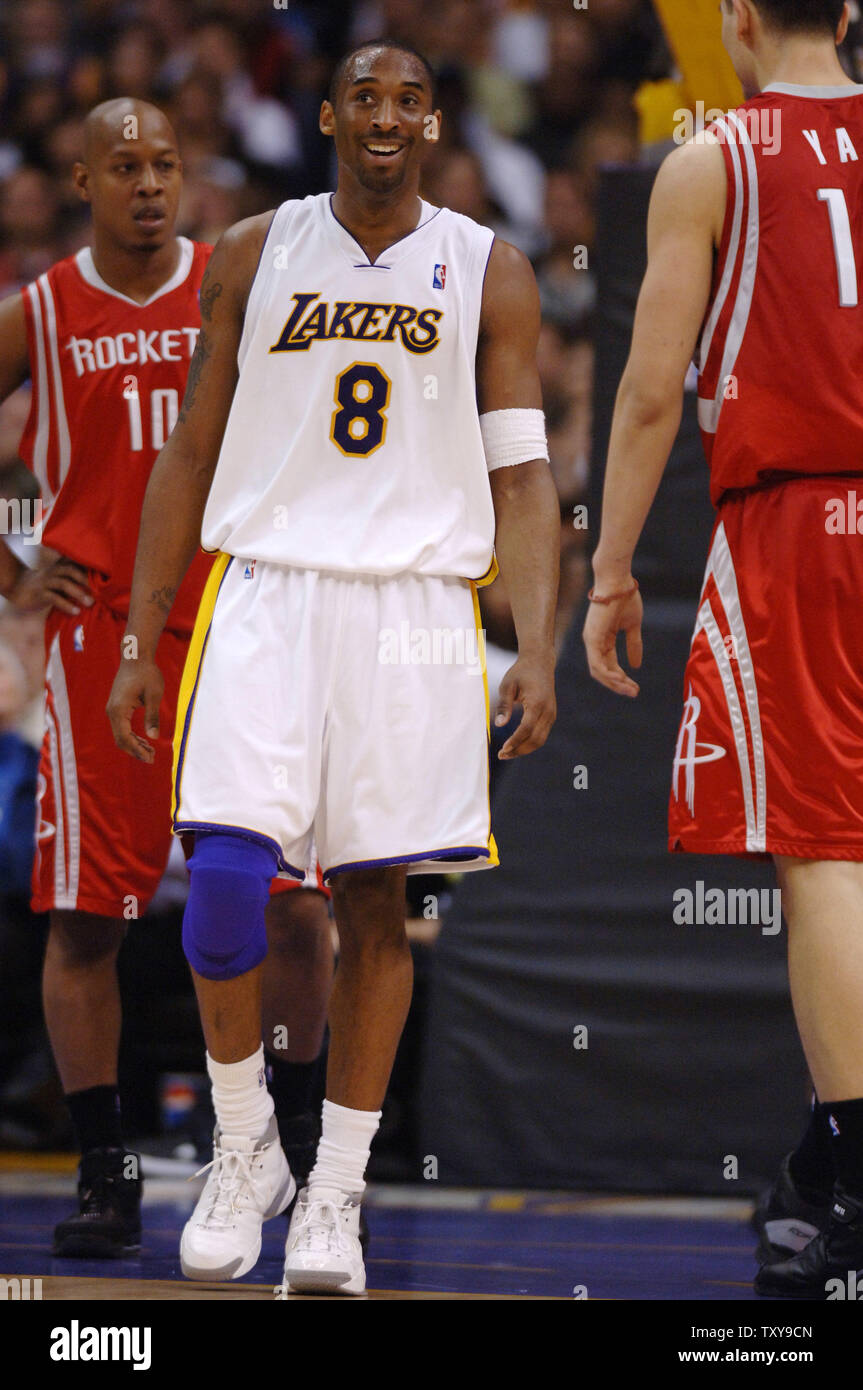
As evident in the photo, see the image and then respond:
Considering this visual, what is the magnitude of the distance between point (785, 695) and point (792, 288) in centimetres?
71

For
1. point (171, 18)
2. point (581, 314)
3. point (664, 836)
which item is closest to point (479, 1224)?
point (664, 836)

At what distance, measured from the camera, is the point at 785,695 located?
3.07 meters

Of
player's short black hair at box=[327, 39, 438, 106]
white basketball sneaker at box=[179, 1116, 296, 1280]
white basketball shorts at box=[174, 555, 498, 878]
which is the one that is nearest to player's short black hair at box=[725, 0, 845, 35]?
player's short black hair at box=[327, 39, 438, 106]

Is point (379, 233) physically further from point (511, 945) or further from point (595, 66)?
point (595, 66)

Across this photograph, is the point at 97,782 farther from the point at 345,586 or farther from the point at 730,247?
the point at 730,247

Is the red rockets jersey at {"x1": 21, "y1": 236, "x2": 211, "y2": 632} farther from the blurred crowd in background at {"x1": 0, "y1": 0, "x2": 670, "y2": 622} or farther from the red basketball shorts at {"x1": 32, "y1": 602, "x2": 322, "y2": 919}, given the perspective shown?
the blurred crowd in background at {"x1": 0, "y1": 0, "x2": 670, "y2": 622}

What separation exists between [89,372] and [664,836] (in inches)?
78.1

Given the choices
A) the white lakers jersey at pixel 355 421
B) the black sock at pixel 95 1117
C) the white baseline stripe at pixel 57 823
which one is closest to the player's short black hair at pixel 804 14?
the white lakers jersey at pixel 355 421

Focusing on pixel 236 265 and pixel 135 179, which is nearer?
pixel 236 265

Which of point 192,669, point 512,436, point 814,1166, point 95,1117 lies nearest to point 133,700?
point 192,669

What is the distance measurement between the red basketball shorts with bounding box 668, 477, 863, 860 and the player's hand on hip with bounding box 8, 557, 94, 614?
150 cm

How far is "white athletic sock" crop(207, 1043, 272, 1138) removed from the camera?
10.3 ft

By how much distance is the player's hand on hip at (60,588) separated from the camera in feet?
13.1

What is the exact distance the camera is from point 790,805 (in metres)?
3.04
